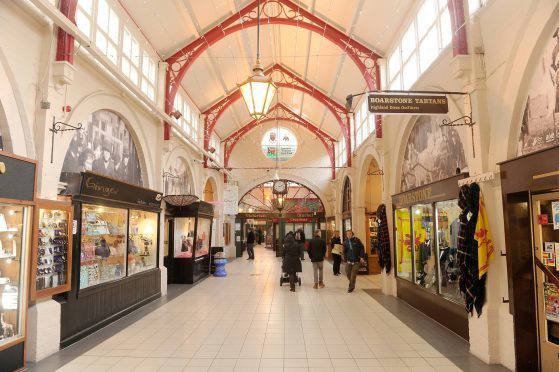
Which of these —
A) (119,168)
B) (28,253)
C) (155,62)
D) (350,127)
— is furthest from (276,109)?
(28,253)

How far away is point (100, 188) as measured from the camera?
6.07 m

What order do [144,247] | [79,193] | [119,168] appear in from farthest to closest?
[144,247], [119,168], [79,193]

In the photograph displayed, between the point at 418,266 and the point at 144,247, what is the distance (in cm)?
603

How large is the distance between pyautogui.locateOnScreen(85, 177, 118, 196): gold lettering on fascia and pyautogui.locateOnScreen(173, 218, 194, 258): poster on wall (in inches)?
185

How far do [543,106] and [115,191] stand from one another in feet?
21.0

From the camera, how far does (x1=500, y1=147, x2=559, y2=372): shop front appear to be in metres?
3.91

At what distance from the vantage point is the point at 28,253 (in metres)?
4.30

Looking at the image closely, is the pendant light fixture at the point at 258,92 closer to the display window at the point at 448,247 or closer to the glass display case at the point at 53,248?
the glass display case at the point at 53,248

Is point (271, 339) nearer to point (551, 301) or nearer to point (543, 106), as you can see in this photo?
point (551, 301)

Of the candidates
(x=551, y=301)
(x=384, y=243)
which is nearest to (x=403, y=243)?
(x=384, y=243)

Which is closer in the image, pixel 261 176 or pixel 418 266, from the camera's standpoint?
pixel 418 266

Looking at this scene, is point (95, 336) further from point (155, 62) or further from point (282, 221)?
point (282, 221)

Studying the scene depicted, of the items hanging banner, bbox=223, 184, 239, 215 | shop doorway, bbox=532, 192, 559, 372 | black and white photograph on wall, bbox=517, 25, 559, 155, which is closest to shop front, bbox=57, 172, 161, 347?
black and white photograph on wall, bbox=517, 25, 559, 155

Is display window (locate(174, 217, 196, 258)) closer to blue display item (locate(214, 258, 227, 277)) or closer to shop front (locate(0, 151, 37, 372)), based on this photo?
blue display item (locate(214, 258, 227, 277))
